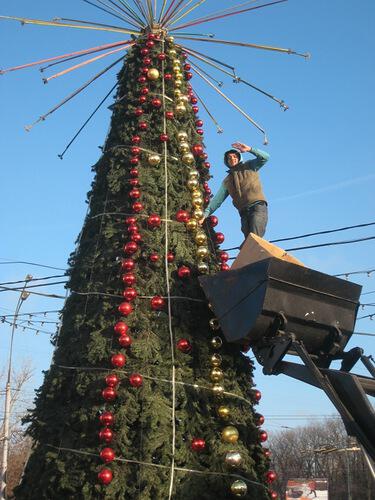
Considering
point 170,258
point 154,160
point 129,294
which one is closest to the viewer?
point 129,294

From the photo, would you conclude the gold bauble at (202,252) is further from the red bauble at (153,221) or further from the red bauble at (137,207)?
the red bauble at (137,207)

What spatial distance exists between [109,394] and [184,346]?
2.59 feet

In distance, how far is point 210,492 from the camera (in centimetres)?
431

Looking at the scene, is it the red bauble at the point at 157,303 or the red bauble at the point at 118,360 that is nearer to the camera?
the red bauble at the point at 118,360

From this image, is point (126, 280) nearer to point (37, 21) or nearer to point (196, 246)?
point (196, 246)

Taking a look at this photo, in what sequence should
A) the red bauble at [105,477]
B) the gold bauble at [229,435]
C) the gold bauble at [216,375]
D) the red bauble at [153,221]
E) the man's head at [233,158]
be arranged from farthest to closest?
the man's head at [233,158] → the red bauble at [153,221] → the gold bauble at [216,375] → the gold bauble at [229,435] → the red bauble at [105,477]

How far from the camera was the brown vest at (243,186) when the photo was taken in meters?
6.19

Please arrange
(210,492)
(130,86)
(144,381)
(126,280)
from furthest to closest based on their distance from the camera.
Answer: (130,86) → (126,280) → (144,381) → (210,492)

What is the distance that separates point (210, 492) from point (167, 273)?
6.20ft

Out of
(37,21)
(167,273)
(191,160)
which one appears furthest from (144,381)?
(37,21)

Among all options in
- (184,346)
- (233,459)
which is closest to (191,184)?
(184,346)

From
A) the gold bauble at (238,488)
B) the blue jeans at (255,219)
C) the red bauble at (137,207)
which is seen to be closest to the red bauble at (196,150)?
the blue jeans at (255,219)

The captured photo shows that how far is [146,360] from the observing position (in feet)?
15.5

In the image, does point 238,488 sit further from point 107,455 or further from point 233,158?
point 233,158
